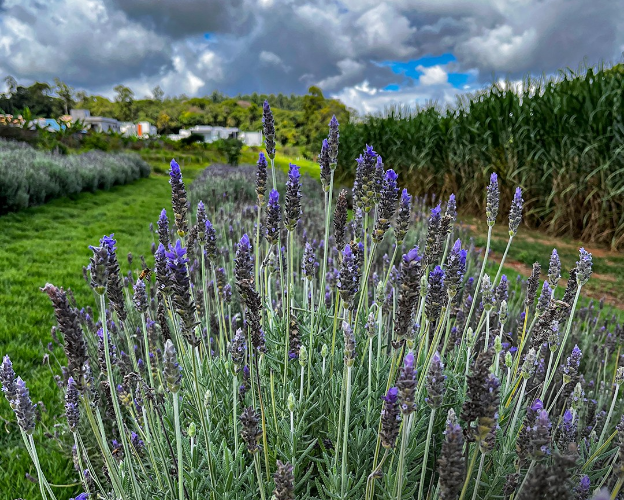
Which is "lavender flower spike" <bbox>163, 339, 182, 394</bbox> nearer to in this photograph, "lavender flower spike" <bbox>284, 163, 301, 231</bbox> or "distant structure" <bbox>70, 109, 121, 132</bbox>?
"lavender flower spike" <bbox>284, 163, 301, 231</bbox>

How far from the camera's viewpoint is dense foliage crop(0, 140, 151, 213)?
757 cm

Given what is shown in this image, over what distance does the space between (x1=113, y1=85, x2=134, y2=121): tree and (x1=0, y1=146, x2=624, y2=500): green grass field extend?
52771mm

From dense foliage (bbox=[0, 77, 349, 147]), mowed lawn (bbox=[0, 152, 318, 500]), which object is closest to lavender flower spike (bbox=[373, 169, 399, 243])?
mowed lawn (bbox=[0, 152, 318, 500])

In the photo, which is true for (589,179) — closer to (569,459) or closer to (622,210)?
(622,210)

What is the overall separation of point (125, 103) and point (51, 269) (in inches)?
2347

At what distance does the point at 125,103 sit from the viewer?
56.7 meters

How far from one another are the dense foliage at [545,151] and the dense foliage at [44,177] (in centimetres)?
782

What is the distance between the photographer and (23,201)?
779cm

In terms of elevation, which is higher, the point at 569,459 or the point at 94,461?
the point at 569,459

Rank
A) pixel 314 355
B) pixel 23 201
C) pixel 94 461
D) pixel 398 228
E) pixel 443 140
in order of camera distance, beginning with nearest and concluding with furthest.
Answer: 1. pixel 398 228
2. pixel 314 355
3. pixel 94 461
4. pixel 23 201
5. pixel 443 140

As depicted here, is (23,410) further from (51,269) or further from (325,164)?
(51,269)

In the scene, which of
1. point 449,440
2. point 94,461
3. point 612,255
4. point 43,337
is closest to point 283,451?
point 449,440

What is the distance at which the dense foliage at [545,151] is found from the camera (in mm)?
5906

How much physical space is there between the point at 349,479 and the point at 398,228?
2.85 ft
